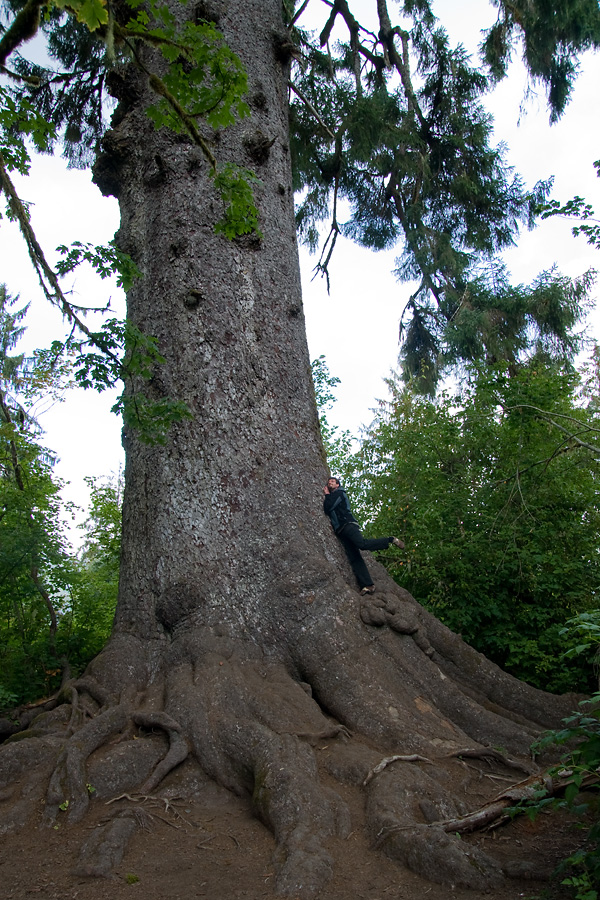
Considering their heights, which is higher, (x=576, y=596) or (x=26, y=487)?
(x=26, y=487)

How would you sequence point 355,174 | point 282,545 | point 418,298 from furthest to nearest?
point 418,298 → point 355,174 → point 282,545

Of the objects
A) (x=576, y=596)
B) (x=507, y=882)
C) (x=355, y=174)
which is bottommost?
(x=507, y=882)

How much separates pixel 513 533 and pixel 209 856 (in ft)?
13.8

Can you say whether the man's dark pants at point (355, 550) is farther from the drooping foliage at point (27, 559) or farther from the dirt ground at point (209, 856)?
the drooping foliage at point (27, 559)

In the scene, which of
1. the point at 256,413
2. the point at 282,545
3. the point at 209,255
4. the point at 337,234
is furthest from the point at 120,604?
the point at 337,234

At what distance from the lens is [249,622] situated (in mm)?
4461

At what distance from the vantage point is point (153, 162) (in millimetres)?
5754

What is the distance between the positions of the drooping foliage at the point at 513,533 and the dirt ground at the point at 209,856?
123 inches

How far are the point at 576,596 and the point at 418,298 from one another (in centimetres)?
674

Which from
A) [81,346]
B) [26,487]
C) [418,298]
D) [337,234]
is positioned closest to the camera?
[81,346]

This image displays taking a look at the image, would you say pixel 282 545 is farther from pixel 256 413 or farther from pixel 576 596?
pixel 576 596

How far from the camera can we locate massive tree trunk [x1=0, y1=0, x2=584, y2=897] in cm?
355

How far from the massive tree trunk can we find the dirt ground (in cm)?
8

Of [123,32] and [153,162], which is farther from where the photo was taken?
[153,162]
